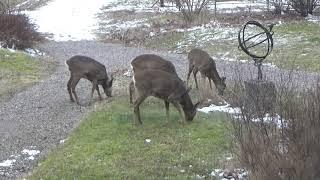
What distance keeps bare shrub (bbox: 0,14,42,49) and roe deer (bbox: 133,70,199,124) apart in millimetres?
20406

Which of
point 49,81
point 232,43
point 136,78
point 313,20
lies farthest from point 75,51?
point 136,78

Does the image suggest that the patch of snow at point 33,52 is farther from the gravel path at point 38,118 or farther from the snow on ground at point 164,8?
the snow on ground at point 164,8

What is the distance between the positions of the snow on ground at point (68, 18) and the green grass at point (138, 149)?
29.4 metres

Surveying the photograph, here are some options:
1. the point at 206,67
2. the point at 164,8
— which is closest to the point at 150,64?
the point at 206,67

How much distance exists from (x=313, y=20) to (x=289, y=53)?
9.68m

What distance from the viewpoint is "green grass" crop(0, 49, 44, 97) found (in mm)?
22469

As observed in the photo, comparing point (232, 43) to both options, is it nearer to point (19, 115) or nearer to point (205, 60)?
point (205, 60)

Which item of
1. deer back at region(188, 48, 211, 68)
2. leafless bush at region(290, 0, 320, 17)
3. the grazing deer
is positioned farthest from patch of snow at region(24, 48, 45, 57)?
leafless bush at region(290, 0, 320, 17)

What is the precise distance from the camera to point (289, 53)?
29.1 meters

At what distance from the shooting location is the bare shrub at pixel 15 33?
32.8 metres

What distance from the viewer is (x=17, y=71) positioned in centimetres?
2606

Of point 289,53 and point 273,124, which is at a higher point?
point 273,124

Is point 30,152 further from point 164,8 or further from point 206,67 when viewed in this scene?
point 164,8

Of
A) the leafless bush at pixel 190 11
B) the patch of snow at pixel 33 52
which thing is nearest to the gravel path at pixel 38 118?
the patch of snow at pixel 33 52
